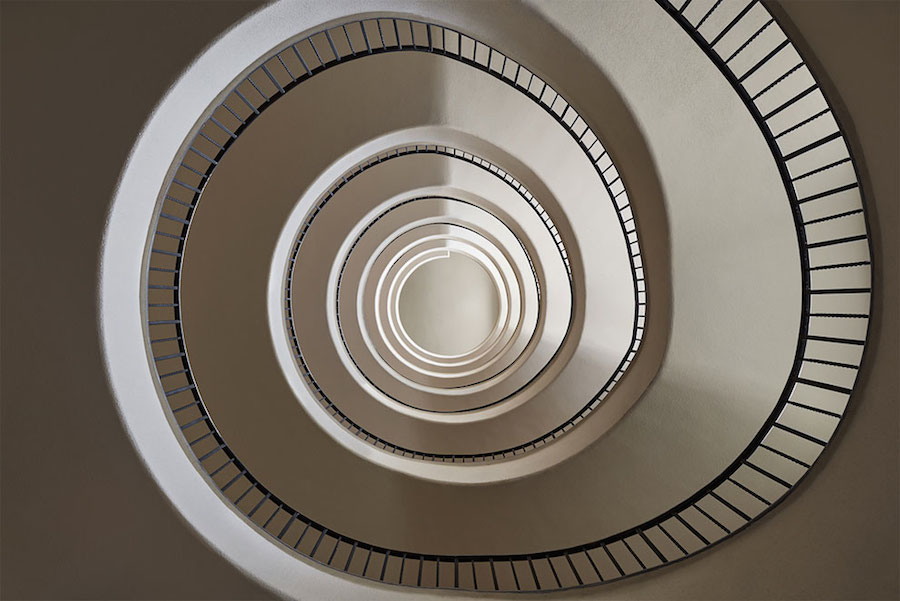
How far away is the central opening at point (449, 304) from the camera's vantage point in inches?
652

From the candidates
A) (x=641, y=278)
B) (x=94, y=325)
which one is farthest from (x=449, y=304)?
(x=94, y=325)

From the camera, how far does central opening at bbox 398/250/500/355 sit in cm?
1656

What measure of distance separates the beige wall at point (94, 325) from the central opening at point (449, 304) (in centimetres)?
1242

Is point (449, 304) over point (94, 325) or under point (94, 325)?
over

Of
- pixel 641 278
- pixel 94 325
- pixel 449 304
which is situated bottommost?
pixel 94 325

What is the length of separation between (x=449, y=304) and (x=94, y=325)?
534 inches

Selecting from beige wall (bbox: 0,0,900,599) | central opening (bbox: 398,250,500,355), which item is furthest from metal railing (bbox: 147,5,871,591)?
central opening (bbox: 398,250,500,355)

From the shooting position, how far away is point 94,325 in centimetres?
376

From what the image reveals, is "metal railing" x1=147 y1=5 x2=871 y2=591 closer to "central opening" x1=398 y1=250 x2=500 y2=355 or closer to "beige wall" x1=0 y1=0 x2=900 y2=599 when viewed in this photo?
"beige wall" x1=0 y1=0 x2=900 y2=599

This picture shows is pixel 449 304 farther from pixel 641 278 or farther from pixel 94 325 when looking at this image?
pixel 94 325

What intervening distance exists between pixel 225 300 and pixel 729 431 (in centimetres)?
726

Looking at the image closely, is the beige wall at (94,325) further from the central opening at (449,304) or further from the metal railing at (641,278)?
the central opening at (449,304)

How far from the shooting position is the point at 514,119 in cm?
798

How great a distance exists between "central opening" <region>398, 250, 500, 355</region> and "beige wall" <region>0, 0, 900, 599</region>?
1242cm
